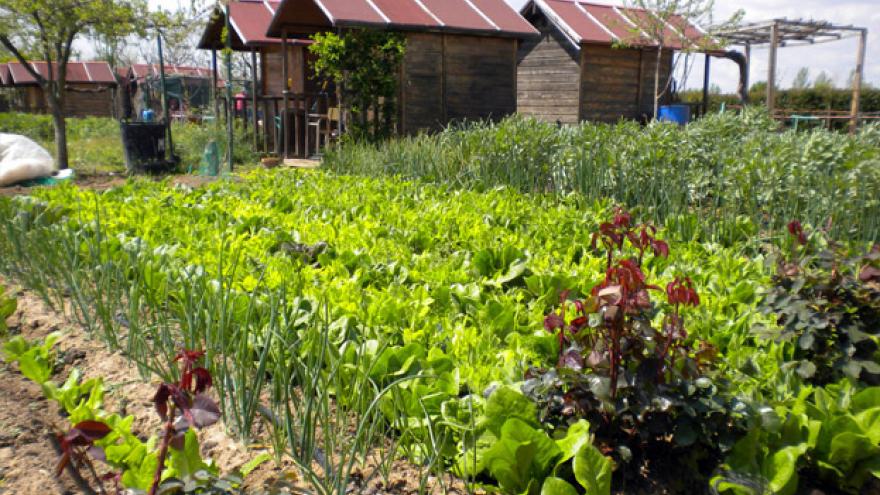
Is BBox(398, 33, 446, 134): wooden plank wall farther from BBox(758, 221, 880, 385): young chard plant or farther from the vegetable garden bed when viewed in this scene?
BBox(758, 221, 880, 385): young chard plant

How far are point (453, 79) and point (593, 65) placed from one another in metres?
5.43

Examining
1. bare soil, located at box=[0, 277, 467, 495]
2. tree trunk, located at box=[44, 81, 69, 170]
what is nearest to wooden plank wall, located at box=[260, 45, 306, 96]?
tree trunk, located at box=[44, 81, 69, 170]

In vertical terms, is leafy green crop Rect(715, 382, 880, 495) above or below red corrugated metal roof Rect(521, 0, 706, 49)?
below

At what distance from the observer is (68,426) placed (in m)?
2.33

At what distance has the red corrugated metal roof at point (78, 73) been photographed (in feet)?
134

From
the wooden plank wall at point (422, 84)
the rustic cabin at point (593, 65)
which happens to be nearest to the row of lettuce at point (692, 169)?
the wooden plank wall at point (422, 84)

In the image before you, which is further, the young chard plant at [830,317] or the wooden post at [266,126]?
the wooden post at [266,126]

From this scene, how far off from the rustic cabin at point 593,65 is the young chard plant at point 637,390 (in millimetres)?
15464

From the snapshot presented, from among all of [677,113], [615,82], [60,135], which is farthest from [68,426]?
[615,82]

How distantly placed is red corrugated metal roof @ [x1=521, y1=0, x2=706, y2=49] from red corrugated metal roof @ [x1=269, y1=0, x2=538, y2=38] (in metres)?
3.09

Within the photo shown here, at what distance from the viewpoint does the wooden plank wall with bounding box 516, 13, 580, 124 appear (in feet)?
58.0

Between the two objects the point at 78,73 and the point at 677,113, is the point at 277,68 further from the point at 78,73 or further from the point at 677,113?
the point at 78,73

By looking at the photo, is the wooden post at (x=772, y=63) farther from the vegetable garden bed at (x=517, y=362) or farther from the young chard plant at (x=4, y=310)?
the young chard plant at (x=4, y=310)

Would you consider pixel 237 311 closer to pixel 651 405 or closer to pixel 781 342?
pixel 651 405
